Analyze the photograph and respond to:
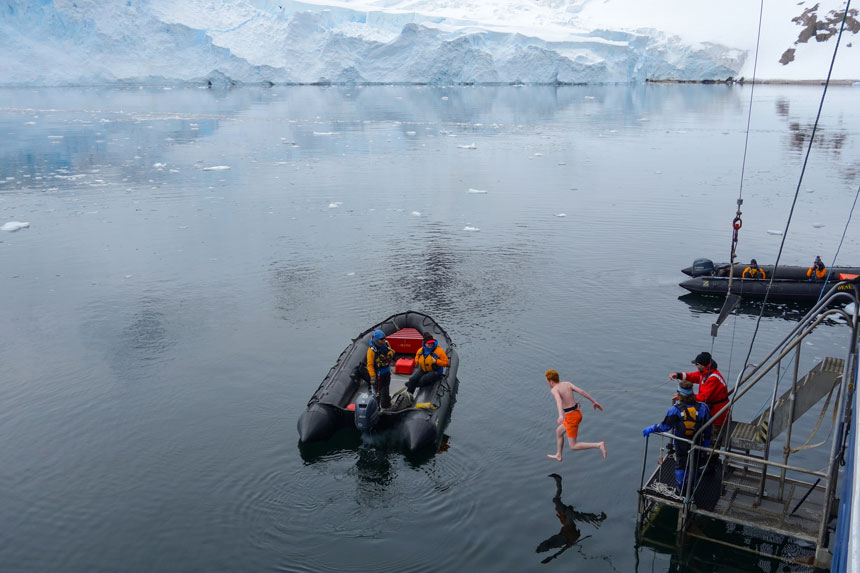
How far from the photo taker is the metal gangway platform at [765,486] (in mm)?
9109

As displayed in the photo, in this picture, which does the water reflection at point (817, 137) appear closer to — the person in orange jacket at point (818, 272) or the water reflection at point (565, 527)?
the person in orange jacket at point (818, 272)

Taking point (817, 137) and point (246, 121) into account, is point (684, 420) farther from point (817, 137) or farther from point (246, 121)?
point (246, 121)

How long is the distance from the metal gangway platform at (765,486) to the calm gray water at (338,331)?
490 millimetres

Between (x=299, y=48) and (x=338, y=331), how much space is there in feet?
292

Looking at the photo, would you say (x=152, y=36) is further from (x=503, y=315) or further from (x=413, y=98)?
(x=503, y=315)

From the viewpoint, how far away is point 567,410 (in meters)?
11.7

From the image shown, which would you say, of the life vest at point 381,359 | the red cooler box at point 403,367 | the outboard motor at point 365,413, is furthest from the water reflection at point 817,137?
the outboard motor at point 365,413

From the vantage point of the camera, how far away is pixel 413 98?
327 ft

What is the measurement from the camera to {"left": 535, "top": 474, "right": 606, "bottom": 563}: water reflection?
1042cm

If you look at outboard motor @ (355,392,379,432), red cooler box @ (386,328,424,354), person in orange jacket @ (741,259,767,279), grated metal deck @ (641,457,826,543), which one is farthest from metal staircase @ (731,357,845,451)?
person in orange jacket @ (741,259,767,279)

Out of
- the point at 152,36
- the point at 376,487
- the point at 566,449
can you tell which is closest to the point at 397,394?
the point at 376,487

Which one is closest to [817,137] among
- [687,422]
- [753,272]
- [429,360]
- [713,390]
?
[753,272]

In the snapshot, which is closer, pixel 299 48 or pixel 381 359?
pixel 381 359

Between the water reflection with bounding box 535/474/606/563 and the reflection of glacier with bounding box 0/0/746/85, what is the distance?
9074cm
